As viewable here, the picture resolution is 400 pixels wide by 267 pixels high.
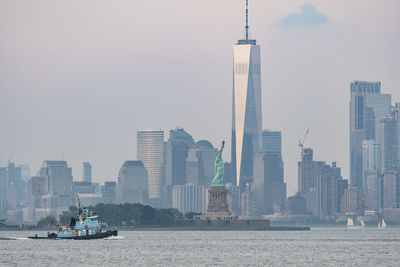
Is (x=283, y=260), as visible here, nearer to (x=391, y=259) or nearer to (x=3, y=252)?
(x=391, y=259)

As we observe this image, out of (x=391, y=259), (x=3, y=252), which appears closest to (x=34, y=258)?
(x=3, y=252)

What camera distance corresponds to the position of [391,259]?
6959 inches

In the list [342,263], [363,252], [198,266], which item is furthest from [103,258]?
[363,252]

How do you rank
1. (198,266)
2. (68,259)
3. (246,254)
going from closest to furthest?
(198,266) → (68,259) → (246,254)

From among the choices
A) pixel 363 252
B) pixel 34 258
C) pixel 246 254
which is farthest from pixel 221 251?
pixel 34 258

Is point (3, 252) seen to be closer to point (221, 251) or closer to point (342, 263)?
point (221, 251)

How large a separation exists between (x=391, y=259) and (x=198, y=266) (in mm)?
33722

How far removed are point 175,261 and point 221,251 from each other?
95.5 feet

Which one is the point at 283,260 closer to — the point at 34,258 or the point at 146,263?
the point at 146,263

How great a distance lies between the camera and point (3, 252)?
192 meters

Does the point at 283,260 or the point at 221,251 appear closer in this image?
the point at 283,260

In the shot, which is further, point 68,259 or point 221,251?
point 221,251

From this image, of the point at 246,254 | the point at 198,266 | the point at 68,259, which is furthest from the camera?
the point at 246,254

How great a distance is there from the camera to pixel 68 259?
171125mm
